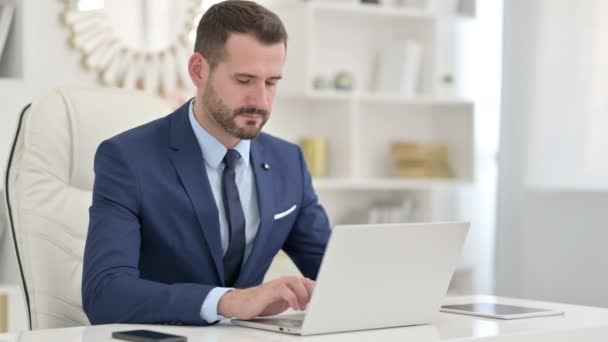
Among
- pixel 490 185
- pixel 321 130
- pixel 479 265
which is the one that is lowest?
pixel 479 265

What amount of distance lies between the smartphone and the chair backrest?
0.63 metres

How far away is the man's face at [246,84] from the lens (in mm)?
1955

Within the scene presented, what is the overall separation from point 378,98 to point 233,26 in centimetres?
255

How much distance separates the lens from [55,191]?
2.17 metres

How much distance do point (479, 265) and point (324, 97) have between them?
1.29m

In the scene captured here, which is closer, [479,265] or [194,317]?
[194,317]

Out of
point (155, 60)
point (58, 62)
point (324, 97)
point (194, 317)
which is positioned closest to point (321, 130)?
point (324, 97)

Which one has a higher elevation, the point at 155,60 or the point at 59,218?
the point at 155,60

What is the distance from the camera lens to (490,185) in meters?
5.01

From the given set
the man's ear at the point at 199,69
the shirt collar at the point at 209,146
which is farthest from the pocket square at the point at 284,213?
the man's ear at the point at 199,69

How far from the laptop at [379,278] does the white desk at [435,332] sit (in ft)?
0.07

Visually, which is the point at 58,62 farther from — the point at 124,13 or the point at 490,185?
the point at 490,185

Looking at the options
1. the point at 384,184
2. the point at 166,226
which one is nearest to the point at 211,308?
the point at 166,226

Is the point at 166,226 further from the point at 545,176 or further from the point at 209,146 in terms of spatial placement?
the point at 545,176
